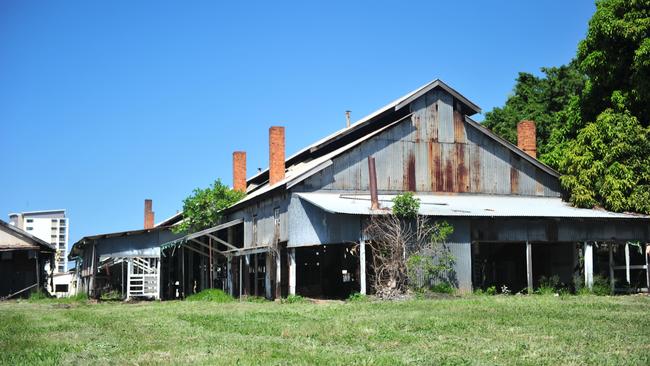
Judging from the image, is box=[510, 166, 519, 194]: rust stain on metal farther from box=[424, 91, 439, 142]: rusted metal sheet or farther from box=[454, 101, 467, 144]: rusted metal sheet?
box=[424, 91, 439, 142]: rusted metal sheet

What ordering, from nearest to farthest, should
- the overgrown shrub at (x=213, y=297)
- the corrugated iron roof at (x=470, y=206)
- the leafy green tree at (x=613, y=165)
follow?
the corrugated iron roof at (x=470, y=206)
the leafy green tree at (x=613, y=165)
the overgrown shrub at (x=213, y=297)

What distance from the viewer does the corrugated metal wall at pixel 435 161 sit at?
33.7 m

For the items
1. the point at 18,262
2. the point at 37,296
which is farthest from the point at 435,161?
the point at 18,262

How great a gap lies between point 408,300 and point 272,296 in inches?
428

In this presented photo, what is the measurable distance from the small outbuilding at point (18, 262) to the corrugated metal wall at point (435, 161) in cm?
1884

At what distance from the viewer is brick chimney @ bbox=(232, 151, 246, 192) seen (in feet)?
153

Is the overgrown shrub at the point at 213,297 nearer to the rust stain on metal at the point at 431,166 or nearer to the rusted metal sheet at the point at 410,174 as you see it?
the rusted metal sheet at the point at 410,174

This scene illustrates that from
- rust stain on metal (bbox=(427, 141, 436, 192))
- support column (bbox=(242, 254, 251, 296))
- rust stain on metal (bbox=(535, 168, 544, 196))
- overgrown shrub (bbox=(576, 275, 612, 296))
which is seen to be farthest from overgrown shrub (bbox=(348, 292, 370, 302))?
rust stain on metal (bbox=(535, 168, 544, 196))

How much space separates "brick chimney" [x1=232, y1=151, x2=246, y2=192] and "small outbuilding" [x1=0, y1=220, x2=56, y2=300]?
1112 cm

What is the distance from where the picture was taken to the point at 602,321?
1772 centimetres

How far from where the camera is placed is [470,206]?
1257 inches

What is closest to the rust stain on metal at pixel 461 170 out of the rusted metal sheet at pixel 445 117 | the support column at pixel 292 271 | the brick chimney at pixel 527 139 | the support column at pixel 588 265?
the rusted metal sheet at pixel 445 117

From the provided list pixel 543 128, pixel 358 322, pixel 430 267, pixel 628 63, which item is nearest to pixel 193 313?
pixel 358 322

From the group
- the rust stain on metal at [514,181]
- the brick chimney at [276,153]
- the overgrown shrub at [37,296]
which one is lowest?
the overgrown shrub at [37,296]
